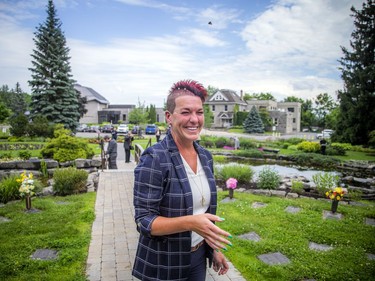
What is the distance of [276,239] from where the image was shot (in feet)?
Result: 17.7

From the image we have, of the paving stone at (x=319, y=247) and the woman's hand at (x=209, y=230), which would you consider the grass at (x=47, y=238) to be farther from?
the paving stone at (x=319, y=247)

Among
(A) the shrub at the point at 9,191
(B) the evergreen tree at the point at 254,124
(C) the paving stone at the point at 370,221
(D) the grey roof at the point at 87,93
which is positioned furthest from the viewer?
(D) the grey roof at the point at 87,93

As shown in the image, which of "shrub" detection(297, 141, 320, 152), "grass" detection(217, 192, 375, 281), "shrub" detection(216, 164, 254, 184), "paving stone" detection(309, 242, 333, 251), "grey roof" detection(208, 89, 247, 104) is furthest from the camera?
"grey roof" detection(208, 89, 247, 104)

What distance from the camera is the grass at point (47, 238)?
401 cm

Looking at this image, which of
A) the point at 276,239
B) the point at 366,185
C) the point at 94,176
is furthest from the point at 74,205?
the point at 366,185

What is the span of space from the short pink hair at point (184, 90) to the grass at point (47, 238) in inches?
126

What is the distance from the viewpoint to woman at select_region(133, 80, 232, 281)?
5.42 ft

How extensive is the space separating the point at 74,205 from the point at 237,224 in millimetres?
4498

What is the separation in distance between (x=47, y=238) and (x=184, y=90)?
470 centimetres

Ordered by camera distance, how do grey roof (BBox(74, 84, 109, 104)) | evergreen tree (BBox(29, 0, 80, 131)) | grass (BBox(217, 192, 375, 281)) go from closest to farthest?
grass (BBox(217, 192, 375, 281)) → evergreen tree (BBox(29, 0, 80, 131)) → grey roof (BBox(74, 84, 109, 104))

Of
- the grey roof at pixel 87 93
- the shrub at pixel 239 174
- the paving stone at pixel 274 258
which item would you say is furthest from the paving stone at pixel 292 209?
the grey roof at pixel 87 93

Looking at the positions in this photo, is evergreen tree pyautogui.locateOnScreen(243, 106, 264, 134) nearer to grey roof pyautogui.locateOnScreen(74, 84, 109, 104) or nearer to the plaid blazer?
grey roof pyautogui.locateOnScreen(74, 84, 109, 104)

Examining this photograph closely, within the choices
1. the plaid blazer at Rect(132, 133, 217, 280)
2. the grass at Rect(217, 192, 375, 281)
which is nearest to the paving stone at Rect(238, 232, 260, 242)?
the grass at Rect(217, 192, 375, 281)

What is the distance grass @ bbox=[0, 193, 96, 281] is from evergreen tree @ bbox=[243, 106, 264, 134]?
43827mm
